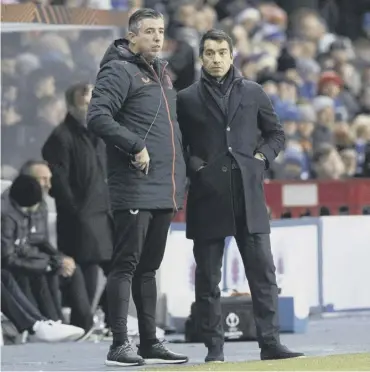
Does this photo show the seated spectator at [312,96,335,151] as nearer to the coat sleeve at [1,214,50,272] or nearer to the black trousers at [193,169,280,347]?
the coat sleeve at [1,214,50,272]

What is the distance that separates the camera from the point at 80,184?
49.3 feet

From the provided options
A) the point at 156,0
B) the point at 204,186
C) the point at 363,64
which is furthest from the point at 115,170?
the point at 363,64

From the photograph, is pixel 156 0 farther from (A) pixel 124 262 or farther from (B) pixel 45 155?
(A) pixel 124 262

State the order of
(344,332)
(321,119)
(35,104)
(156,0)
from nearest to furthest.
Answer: (344,332) < (35,104) < (321,119) < (156,0)

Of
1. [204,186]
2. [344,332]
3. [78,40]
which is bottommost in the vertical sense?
[344,332]

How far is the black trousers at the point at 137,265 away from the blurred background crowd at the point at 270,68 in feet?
16.5

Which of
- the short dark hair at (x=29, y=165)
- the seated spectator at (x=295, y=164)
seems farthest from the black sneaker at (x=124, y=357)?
the seated spectator at (x=295, y=164)

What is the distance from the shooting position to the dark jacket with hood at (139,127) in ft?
36.0

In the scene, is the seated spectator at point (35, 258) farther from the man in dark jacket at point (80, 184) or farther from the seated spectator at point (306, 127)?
the seated spectator at point (306, 127)

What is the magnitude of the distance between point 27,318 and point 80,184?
1303mm

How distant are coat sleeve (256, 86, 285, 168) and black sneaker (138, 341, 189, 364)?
1302 millimetres

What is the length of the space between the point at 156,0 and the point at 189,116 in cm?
1317

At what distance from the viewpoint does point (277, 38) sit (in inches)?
990

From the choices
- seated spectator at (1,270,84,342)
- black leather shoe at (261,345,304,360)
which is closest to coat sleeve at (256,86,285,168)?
black leather shoe at (261,345,304,360)
